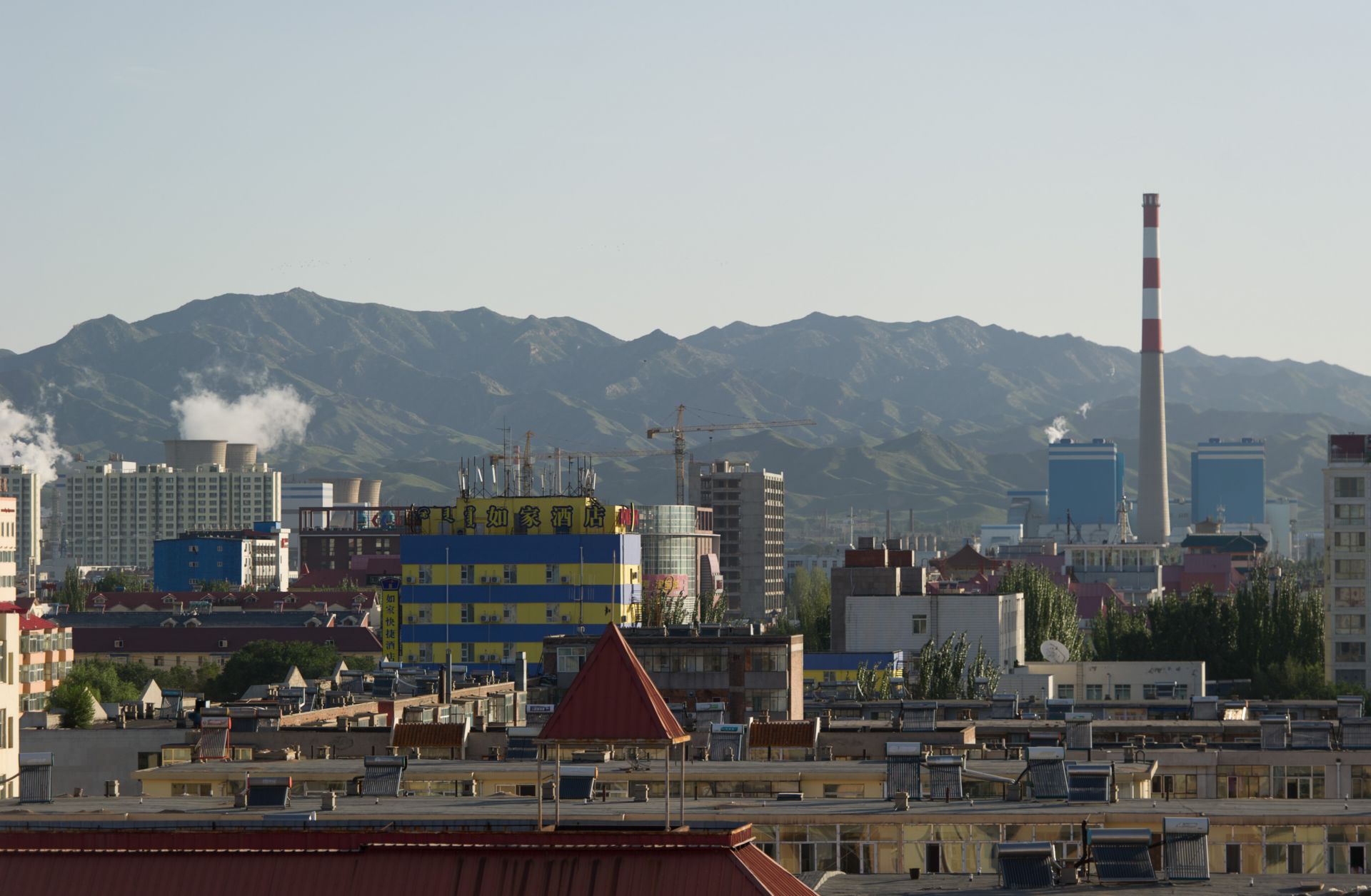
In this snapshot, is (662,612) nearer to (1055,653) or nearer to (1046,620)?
(1046,620)

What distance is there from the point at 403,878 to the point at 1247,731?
58.6 m

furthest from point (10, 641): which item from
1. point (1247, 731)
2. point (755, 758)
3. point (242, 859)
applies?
point (242, 859)

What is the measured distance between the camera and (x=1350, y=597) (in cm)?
17138

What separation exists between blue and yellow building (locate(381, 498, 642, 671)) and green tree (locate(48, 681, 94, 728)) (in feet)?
151

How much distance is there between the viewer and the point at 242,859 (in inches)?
1261

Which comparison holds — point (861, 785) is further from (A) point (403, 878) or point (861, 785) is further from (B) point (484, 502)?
(B) point (484, 502)

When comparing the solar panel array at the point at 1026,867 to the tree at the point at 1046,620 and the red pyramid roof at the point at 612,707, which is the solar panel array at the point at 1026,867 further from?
the tree at the point at 1046,620

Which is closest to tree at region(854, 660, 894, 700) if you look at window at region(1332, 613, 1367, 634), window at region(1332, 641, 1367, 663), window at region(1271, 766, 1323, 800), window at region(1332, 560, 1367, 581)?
window at region(1332, 641, 1367, 663)

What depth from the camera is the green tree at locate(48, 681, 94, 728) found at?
118 metres

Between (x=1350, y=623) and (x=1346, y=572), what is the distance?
412cm

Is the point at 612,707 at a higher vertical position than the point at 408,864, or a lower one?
higher

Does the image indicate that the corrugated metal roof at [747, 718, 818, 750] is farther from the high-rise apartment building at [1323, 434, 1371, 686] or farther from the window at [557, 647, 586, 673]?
the high-rise apartment building at [1323, 434, 1371, 686]

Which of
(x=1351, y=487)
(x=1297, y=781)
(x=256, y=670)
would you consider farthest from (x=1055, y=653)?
(x=1297, y=781)

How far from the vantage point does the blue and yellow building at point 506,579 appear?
190250 millimetres
